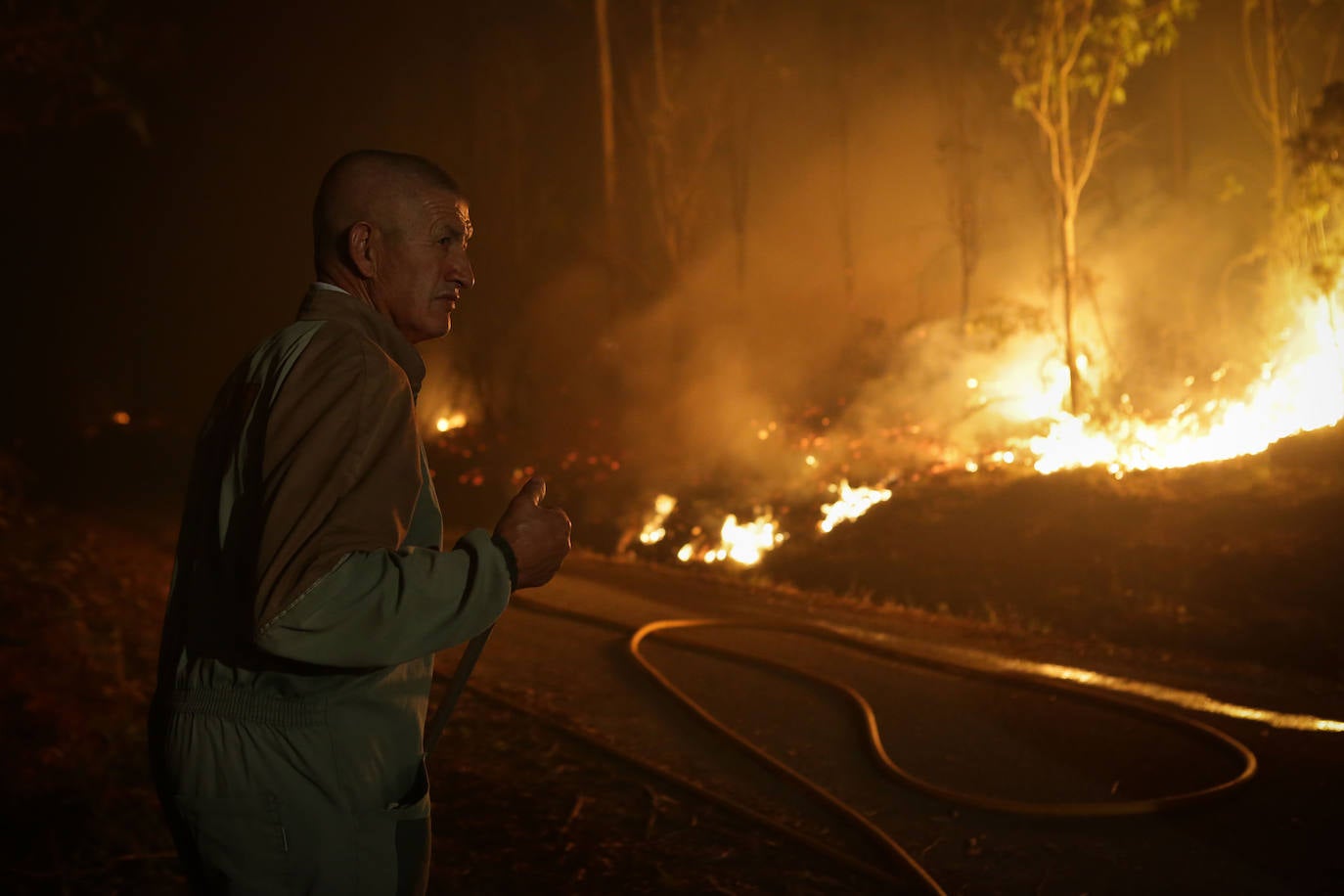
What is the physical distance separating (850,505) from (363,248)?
13.2 meters

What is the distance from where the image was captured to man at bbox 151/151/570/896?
64.6 inches

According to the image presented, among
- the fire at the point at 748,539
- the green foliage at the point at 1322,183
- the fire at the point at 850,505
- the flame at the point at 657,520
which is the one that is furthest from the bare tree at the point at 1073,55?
the flame at the point at 657,520

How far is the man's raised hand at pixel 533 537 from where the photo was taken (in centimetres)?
189

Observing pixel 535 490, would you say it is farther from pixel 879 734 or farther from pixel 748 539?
pixel 748 539

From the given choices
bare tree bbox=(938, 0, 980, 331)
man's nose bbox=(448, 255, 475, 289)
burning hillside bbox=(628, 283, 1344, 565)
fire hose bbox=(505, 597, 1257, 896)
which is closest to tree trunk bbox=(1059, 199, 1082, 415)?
burning hillside bbox=(628, 283, 1344, 565)

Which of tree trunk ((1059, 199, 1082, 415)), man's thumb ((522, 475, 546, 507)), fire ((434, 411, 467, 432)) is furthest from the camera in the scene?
fire ((434, 411, 467, 432))

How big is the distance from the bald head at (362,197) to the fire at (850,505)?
12536mm

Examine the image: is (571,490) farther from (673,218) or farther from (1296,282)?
(1296,282)

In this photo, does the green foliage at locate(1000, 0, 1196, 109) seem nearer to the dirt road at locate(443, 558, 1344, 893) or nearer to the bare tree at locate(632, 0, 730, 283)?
the bare tree at locate(632, 0, 730, 283)

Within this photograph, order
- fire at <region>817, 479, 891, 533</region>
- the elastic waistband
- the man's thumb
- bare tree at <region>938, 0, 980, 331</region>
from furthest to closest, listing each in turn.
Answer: bare tree at <region>938, 0, 980, 331</region> < fire at <region>817, 479, 891, 533</region> < the man's thumb < the elastic waistband

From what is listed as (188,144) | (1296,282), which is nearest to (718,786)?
(1296,282)

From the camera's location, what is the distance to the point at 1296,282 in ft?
54.1

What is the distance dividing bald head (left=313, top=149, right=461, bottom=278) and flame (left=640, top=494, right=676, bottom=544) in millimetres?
13607

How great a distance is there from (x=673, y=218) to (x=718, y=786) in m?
18.9
